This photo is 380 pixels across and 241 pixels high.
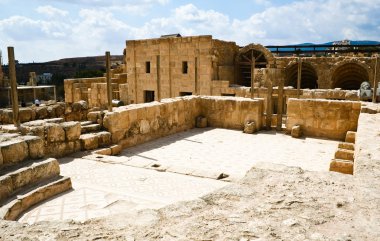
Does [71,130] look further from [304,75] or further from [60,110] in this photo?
[304,75]

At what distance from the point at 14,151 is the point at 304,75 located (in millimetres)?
25821

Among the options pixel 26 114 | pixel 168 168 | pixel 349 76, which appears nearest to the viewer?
pixel 168 168

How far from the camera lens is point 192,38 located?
821 inches

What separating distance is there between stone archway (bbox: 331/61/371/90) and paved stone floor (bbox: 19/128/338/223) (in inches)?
587

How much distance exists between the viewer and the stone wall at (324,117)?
8992 mm

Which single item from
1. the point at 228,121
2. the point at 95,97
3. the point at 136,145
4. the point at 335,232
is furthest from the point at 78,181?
the point at 95,97

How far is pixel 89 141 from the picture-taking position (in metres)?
7.25

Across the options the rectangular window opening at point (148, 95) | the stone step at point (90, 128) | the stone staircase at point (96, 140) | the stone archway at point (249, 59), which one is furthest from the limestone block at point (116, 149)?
the rectangular window opening at point (148, 95)

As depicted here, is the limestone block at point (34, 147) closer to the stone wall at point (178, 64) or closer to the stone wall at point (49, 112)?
the stone wall at point (49, 112)

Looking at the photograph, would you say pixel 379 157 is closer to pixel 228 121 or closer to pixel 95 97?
pixel 228 121

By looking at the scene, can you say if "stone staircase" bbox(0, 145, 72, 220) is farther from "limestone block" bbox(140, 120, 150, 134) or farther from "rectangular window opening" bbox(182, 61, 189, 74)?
"rectangular window opening" bbox(182, 61, 189, 74)

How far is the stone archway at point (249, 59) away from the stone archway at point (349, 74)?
4784 mm

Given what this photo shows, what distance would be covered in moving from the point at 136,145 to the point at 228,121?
348cm

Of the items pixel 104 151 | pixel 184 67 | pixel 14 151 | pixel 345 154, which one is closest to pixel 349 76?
pixel 184 67
